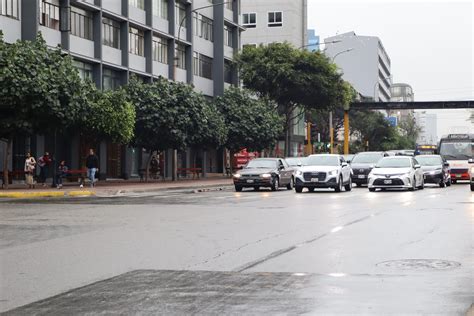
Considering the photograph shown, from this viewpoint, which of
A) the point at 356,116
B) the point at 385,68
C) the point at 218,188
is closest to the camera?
the point at 218,188

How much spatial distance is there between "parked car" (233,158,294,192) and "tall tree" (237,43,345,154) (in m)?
19.9

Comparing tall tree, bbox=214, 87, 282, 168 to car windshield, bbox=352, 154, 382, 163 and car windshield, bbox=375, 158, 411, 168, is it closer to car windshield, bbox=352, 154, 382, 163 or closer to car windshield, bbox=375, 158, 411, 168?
car windshield, bbox=352, 154, 382, 163

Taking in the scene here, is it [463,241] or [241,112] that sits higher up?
[241,112]

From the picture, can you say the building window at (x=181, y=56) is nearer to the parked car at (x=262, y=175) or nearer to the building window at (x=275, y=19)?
the parked car at (x=262, y=175)

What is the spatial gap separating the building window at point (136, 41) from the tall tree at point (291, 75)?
9.49 meters

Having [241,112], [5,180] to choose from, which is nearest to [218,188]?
[5,180]

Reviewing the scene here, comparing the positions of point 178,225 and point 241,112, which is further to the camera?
point 241,112

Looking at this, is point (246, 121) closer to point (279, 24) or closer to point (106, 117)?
point (106, 117)

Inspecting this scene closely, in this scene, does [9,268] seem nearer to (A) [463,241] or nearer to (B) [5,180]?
(A) [463,241]

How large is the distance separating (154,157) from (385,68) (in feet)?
416

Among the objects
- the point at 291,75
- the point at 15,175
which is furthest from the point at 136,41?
the point at 15,175

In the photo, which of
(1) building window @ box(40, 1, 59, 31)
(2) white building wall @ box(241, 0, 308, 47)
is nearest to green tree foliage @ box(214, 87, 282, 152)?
(1) building window @ box(40, 1, 59, 31)

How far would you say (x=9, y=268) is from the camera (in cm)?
986

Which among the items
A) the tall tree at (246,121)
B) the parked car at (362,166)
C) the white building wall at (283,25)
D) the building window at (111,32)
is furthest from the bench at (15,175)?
the white building wall at (283,25)
